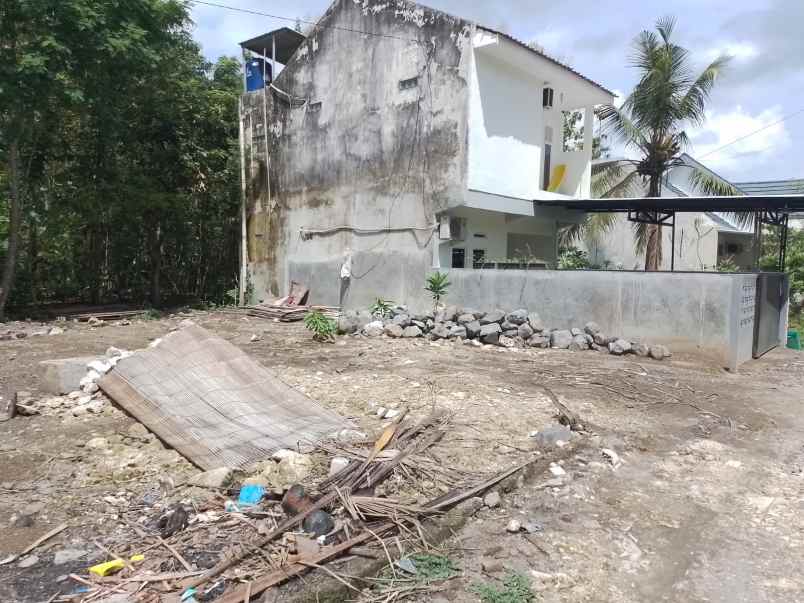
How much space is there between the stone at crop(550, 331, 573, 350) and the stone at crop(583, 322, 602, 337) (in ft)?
0.97

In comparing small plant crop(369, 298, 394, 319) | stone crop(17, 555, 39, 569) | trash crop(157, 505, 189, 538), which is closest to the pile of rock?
small plant crop(369, 298, 394, 319)

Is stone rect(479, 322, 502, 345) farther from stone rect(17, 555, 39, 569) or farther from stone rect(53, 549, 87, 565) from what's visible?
stone rect(17, 555, 39, 569)

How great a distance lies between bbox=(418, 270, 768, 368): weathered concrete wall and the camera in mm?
8531

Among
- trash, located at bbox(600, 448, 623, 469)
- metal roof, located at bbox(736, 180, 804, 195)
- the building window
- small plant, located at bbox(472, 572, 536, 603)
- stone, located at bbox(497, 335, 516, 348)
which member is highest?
metal roof, located at bbox(736, 180, 804, 195)

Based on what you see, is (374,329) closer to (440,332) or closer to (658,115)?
(440,332)

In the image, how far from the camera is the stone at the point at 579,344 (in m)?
9.45

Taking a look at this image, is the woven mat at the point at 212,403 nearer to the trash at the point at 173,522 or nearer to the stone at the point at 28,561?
the trash at the point at 173,522

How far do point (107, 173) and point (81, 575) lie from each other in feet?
41.5

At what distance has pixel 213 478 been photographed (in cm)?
371

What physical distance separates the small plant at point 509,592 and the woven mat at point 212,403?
1.98 m

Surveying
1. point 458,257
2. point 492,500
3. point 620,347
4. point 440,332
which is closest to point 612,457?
point 492,500

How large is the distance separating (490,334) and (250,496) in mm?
6761

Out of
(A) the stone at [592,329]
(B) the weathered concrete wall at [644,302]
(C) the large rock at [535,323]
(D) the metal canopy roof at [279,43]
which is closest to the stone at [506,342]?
(C) the large rock at [535,323]

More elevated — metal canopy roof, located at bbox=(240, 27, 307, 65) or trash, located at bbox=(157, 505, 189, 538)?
metal canopy roof, located at bbox=(240, 27, 307, 65)
